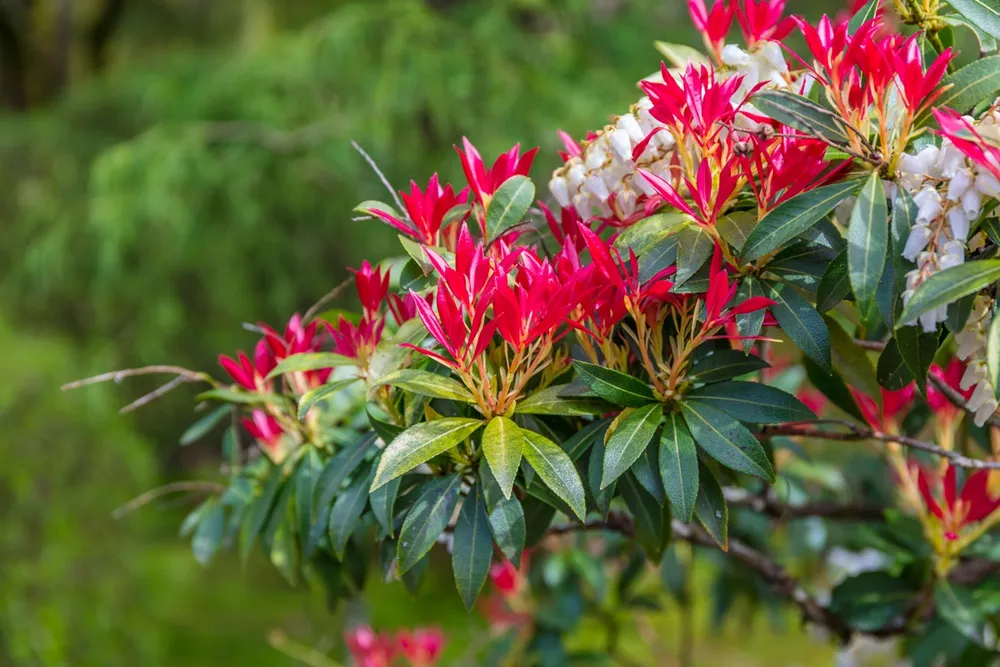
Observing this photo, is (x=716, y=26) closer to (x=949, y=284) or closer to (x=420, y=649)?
(x=949, y=284)

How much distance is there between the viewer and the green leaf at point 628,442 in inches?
23.3

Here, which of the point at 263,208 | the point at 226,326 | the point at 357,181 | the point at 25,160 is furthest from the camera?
the point at 25,160

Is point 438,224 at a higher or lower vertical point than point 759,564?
higher

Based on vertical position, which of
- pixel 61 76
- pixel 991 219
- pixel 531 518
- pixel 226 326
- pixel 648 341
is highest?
pixel 61 76

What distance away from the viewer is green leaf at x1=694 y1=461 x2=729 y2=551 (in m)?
0.65

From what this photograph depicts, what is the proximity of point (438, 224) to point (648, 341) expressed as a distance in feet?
0.66

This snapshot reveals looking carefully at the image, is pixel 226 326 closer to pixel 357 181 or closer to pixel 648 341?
pixel 357 181

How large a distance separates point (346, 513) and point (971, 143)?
517mm

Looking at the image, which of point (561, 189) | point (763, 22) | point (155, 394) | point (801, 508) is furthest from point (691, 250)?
point (801, 508)

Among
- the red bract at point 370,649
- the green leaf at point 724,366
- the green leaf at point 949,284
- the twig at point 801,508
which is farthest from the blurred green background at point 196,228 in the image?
the green leaf at point 949,284

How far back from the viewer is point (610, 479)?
1.92 ft

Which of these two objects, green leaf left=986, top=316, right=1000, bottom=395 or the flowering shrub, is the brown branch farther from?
green leaf left=986, top=316, right=1000, bottom=395

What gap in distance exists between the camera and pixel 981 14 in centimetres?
62

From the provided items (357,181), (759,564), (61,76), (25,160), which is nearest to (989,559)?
(759,564)
